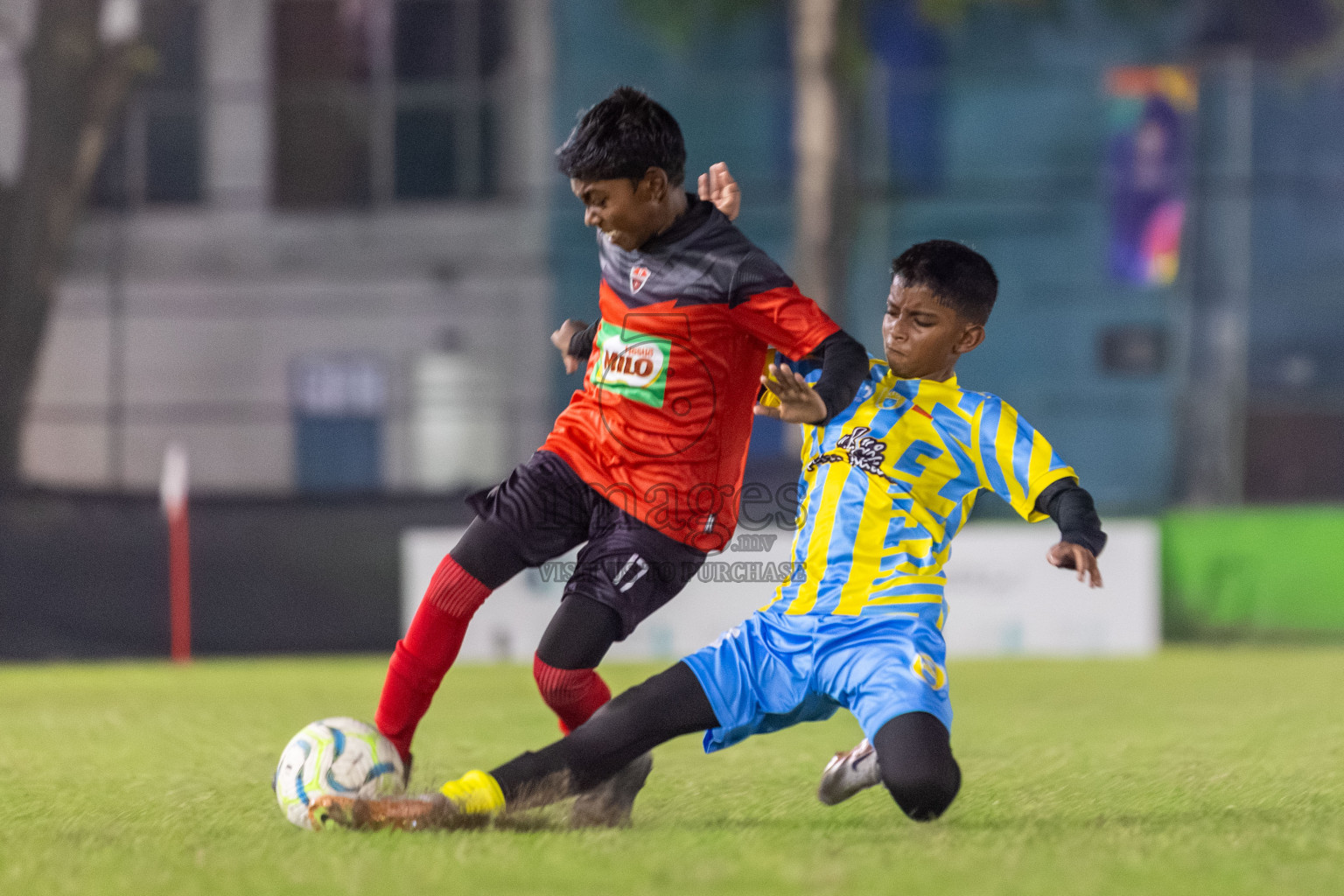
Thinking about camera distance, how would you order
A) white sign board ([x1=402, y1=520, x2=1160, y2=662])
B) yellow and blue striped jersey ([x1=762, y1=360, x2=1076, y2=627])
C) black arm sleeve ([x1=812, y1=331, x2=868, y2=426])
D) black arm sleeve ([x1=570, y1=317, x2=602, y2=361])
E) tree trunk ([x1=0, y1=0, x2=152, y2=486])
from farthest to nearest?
1. tree trunk ([x1=0, y1=0, x2=152, y2=486])
2. white sign board ([x1=402, y1=520, x2=1160, y2=662])
3. black arm sleeve ([x1=570, y1=317, x2=602, y2=361])
4. yellow and blue striped jersey ([x1=762, y1=360, x2=1076, y2=627])
5. black arm sleeve ([x1=812, y1=331, x2=868, y2=426])

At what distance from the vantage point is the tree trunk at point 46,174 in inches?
533

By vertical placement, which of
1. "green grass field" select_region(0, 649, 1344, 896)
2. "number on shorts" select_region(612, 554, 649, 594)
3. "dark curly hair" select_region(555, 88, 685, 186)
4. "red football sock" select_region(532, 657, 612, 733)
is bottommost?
"green grass field" select_region(0, 649, 1344, 896)

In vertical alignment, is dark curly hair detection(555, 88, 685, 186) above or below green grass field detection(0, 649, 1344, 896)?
above

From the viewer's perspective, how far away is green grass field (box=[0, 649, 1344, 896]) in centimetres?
315

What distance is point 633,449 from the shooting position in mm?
3936

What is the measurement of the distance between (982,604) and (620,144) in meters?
7.35

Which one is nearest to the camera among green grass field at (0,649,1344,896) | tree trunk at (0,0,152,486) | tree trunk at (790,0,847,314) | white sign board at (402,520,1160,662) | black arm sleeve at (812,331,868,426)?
green grass field at (0,649,1344,896)

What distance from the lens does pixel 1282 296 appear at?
17766 millimetres

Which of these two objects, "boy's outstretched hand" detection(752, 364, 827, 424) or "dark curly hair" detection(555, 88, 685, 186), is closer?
"boy's outstretched hand" detection(752, 364, 827, 424)

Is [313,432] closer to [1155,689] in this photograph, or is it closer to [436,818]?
[1155,689]

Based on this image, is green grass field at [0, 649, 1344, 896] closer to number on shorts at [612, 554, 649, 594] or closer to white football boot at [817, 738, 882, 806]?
white football boot at [817, 738, 882, 806]

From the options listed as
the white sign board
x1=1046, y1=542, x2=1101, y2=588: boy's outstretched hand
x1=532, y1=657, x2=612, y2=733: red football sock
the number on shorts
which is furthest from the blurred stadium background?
x1=1046, y1=542, x2=1101, y2=588: boy's outstretched hand

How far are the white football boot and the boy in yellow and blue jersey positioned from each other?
28 centimetres

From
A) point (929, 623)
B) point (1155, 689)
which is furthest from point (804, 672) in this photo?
point (1155, 689)
